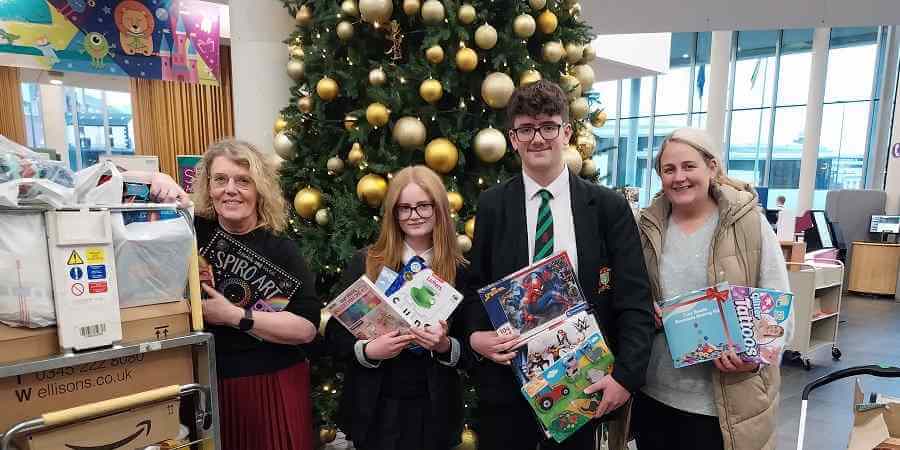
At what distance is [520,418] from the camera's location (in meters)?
1.75

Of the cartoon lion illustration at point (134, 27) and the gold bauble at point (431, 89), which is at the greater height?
the cartoon lion illustration at point (134, 27)

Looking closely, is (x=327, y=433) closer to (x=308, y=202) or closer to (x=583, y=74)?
(x=308, y=202)

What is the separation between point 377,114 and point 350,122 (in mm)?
278

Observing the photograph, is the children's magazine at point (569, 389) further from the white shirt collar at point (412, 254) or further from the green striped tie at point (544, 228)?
the white shirt collar at point (412, 254)

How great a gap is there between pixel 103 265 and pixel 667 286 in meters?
1.66

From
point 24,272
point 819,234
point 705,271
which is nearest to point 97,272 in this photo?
point 24,272

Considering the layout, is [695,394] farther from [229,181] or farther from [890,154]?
[890,154]

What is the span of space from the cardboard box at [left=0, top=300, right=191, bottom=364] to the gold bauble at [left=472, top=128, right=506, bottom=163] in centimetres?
144

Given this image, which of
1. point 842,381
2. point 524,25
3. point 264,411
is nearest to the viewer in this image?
point 264,411

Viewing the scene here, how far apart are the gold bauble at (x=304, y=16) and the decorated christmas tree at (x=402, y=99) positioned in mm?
11

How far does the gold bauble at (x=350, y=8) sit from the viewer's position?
2.41 metres

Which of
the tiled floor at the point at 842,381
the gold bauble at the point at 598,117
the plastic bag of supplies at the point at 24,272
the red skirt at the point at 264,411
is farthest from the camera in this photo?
the tiled floor at the point at 842,381

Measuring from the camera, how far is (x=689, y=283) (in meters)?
1.72

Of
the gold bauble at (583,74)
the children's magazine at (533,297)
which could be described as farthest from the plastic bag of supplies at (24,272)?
the gold bauble at (583,74)
